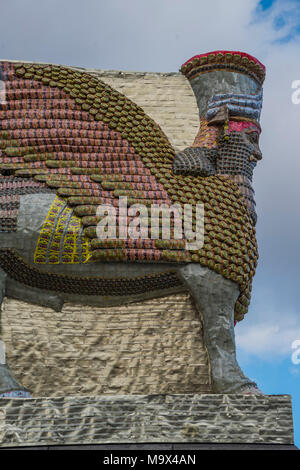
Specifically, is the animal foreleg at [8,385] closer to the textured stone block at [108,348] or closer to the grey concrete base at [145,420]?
the grey concrete base at [145,420]

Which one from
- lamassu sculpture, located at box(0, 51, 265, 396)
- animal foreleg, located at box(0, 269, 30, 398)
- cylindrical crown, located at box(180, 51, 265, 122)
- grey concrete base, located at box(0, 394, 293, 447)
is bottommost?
grey concrete base, located at box(0, 394, 293, 447)

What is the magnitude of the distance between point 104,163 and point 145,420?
8.65 feet

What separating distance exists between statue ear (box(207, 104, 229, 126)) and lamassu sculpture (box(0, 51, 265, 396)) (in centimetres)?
1

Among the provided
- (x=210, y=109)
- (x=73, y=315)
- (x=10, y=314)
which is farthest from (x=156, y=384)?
(x=210, y=109)

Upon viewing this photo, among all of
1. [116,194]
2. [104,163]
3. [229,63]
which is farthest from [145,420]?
[229,63]

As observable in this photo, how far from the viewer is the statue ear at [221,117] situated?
8768 mm

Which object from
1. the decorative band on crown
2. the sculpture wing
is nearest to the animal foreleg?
the sculpture wing

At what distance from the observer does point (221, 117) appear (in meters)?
8.80

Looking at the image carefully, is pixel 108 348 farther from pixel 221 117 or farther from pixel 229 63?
pixel 229 63

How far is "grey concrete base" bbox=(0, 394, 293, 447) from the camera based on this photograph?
701cm

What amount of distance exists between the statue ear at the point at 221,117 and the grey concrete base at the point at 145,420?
3.08 m

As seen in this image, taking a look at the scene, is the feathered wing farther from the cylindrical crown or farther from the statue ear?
the cylindrical crown
